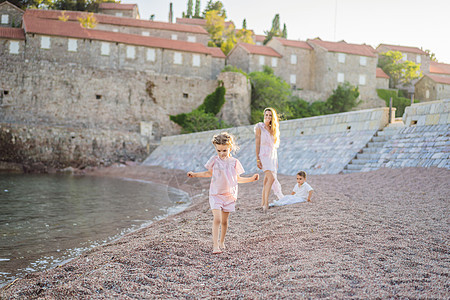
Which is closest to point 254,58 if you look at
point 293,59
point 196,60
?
point 293,59

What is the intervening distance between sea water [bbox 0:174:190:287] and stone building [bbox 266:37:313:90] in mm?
37392

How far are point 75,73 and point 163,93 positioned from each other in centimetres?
845

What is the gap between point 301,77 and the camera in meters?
49.0

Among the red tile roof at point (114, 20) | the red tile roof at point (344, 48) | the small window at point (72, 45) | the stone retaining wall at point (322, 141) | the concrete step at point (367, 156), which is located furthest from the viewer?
the red tile roof at point (114, 20)

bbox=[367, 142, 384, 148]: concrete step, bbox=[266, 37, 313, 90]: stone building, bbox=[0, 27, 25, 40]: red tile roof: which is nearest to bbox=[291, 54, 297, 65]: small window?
bbox=[266, 37, 313, 90]: stone building

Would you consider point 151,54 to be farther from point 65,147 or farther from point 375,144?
point 375,144

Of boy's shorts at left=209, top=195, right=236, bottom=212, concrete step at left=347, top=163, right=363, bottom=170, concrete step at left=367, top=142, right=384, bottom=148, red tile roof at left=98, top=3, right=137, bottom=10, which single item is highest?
red tile roof at left=98, top=3, right=137, bottom=10

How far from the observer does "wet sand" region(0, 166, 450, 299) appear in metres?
3.22

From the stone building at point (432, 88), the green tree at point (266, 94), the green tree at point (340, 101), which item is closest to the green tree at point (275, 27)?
the stone building at point (432, 88)

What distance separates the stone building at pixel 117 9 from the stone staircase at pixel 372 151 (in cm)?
5489

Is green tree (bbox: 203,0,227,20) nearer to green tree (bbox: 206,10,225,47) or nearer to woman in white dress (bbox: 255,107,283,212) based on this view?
green tree (bbox: 206,10,225,47)

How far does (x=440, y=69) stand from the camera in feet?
202

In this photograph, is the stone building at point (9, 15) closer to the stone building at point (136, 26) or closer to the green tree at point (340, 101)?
the stone building at point (136, 26)

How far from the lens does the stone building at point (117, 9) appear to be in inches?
2288
